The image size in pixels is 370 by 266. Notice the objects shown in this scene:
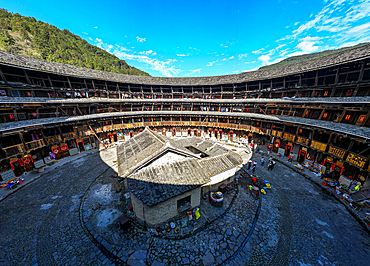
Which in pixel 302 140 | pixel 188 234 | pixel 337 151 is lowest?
pixel 188 234

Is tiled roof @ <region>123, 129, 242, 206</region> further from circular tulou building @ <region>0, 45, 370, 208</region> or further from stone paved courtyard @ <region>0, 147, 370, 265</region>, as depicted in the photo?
stone paved courtyard @ <region>0, 147, 370, 265</region>

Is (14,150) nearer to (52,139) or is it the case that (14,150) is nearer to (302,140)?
(52,139)

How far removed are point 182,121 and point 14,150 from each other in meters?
31.5

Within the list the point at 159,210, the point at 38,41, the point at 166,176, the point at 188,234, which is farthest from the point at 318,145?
the point at 38,41

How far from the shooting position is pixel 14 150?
18484 millimetres

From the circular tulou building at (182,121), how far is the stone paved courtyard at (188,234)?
99.2 inches

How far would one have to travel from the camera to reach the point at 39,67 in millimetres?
22547

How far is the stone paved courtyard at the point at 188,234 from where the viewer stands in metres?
9.07

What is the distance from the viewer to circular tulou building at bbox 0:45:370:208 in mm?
12898

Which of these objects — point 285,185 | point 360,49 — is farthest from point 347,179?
point 360,49

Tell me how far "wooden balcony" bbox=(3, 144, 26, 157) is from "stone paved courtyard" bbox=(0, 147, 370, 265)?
639 centimetres

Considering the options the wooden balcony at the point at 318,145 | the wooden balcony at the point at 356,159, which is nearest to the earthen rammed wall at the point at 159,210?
the wooden balcony at the point at 356,159

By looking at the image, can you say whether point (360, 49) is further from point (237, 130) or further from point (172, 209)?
point (172, 209)

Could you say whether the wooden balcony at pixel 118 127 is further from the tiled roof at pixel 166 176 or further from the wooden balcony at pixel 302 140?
the wooden balcony at pixel 302 140
